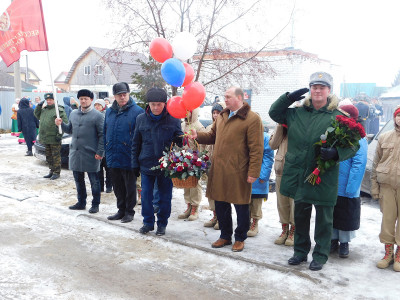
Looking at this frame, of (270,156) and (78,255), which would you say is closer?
(78,255)

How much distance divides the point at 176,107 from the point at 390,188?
2.87 meters

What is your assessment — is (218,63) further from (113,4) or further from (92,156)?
(92,156)

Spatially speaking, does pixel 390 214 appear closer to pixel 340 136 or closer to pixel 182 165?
pixel 340 136

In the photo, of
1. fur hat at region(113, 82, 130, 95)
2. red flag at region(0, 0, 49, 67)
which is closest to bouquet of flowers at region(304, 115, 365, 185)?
fur hat at region(113, 82, 130, 95)

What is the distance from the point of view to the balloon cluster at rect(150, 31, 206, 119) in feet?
17.0

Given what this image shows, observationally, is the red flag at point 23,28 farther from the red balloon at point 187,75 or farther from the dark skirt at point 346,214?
the dark skirt at point 346,214

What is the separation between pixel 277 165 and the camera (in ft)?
17.5

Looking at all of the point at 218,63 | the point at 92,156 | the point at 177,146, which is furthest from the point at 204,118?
the point at 177,146

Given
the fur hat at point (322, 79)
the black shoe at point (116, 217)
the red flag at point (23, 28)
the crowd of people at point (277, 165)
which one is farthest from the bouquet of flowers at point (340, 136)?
the red flag at point (23, 28)

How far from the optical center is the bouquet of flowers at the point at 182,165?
4965 mm

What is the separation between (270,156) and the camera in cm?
557

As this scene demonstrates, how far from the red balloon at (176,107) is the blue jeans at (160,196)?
0.95 meters

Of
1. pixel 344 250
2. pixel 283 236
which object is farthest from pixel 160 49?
pixel 344 250

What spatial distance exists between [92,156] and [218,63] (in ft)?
10.5
